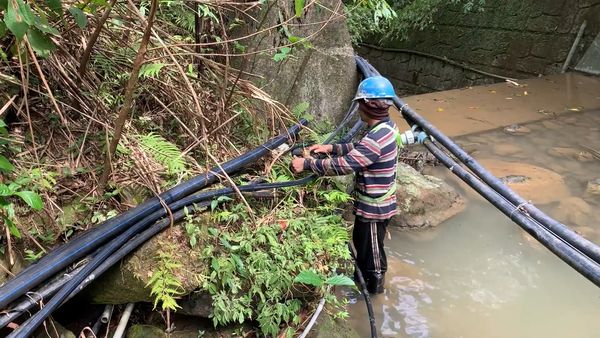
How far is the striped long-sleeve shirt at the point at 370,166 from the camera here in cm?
320

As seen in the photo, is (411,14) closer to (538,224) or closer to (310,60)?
(310,60)

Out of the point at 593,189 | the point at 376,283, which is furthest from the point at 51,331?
the point at 593,189

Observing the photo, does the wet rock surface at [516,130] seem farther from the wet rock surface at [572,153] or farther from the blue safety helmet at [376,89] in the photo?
the blue safety helmet at [376,89]

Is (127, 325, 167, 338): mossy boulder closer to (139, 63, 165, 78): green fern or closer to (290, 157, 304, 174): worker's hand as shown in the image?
(290, 157, 304, 174): worker's hand

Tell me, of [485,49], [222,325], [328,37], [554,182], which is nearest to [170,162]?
[222,325]

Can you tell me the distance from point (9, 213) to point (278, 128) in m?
2.02

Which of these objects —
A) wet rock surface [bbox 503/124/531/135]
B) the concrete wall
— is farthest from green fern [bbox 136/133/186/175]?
the concrete wall

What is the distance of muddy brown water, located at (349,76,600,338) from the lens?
11.5 feet

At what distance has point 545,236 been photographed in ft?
6.83

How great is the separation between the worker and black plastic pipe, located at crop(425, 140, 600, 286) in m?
0.55

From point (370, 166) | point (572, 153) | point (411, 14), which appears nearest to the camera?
point (370, 166)

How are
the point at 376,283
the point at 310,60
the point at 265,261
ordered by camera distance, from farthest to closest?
the point at 310,60
the point at 376,283
the point at 265,261

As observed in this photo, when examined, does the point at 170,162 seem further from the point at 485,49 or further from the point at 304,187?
the point at 485,49

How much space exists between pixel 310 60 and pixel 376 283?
6.64 ft
